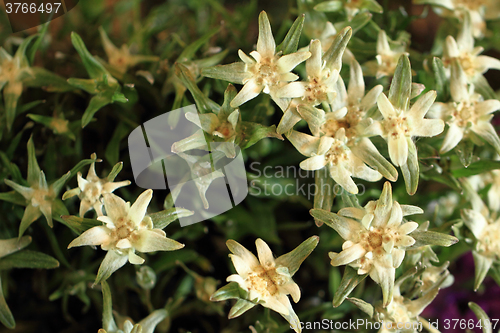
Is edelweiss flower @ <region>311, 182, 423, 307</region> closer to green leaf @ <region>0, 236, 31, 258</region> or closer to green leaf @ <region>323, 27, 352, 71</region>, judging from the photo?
green leaf @ <region>323, 27, 352, 71</region>

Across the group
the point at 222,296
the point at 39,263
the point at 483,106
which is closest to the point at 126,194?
the point at 39,263

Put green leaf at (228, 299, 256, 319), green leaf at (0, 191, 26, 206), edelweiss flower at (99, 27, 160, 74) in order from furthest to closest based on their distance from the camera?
edelweiss flower at (99, 27, 160, 74) → green leaf at (0, 191, 26, 206) → green leaf at (228, 299, 256, 319)

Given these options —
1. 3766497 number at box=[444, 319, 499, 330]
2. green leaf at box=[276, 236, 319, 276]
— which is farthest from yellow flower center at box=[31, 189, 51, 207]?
3766497 number at box=[444, 319, 499, 330]

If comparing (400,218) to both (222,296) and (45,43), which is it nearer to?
(222,296)

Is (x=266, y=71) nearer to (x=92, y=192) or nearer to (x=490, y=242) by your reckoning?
(x=92, y=192)

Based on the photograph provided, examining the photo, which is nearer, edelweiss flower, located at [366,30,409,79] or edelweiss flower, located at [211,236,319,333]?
edelweiss flower, located at [211,236,319,333]

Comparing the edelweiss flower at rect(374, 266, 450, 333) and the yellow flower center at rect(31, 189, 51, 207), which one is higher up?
the yellow flower center at rect(31, 189, 51, 207)
